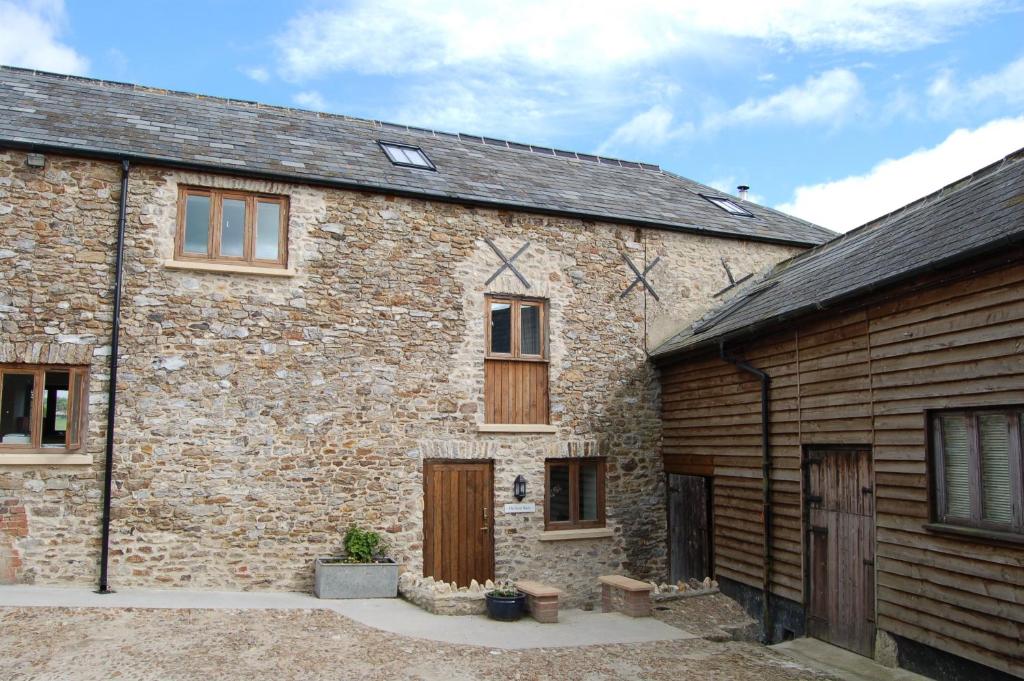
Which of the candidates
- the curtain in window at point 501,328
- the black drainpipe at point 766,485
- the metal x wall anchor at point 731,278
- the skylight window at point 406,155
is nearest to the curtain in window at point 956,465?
the black drainpipe at point 766,485

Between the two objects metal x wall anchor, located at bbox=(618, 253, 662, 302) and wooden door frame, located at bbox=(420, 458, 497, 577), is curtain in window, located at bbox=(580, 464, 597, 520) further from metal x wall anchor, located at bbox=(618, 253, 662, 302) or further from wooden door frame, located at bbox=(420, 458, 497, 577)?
metal x wall anchor, located at bbox=(618, 253, 662, 302)

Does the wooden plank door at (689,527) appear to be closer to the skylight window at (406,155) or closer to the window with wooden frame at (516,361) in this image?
the window with wooden frame at (516,361)

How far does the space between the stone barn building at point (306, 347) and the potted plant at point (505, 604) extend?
185cm

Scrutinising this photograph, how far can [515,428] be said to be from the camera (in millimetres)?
11797

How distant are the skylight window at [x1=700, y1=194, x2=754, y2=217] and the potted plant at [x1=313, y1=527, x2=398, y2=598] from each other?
9.17m

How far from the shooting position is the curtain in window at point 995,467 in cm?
672

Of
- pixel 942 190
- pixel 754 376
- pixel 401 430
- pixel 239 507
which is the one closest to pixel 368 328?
pixel 401 430

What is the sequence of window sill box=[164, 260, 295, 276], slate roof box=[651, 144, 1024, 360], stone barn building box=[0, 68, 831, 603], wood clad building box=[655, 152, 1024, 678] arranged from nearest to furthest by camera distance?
wood clad building box=[655, 152, 1024, 678]
slate roof box=[651, 144, 1024, 360]
stone barn building box=[0, 68, 831, 603]
window sill box=[164, 260, 295, 276]

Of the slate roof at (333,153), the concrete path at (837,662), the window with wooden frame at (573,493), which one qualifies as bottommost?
the concrete path at (837,662)

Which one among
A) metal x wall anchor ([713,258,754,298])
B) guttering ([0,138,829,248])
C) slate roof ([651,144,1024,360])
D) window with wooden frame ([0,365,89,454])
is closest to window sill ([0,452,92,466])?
window with wooden frame ([0,365,89,454])

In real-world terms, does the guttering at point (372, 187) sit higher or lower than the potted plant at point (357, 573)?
higher

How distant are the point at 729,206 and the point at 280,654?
463 inches

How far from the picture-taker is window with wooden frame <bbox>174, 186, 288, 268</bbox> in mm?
10516

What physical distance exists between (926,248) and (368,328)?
6963mm
